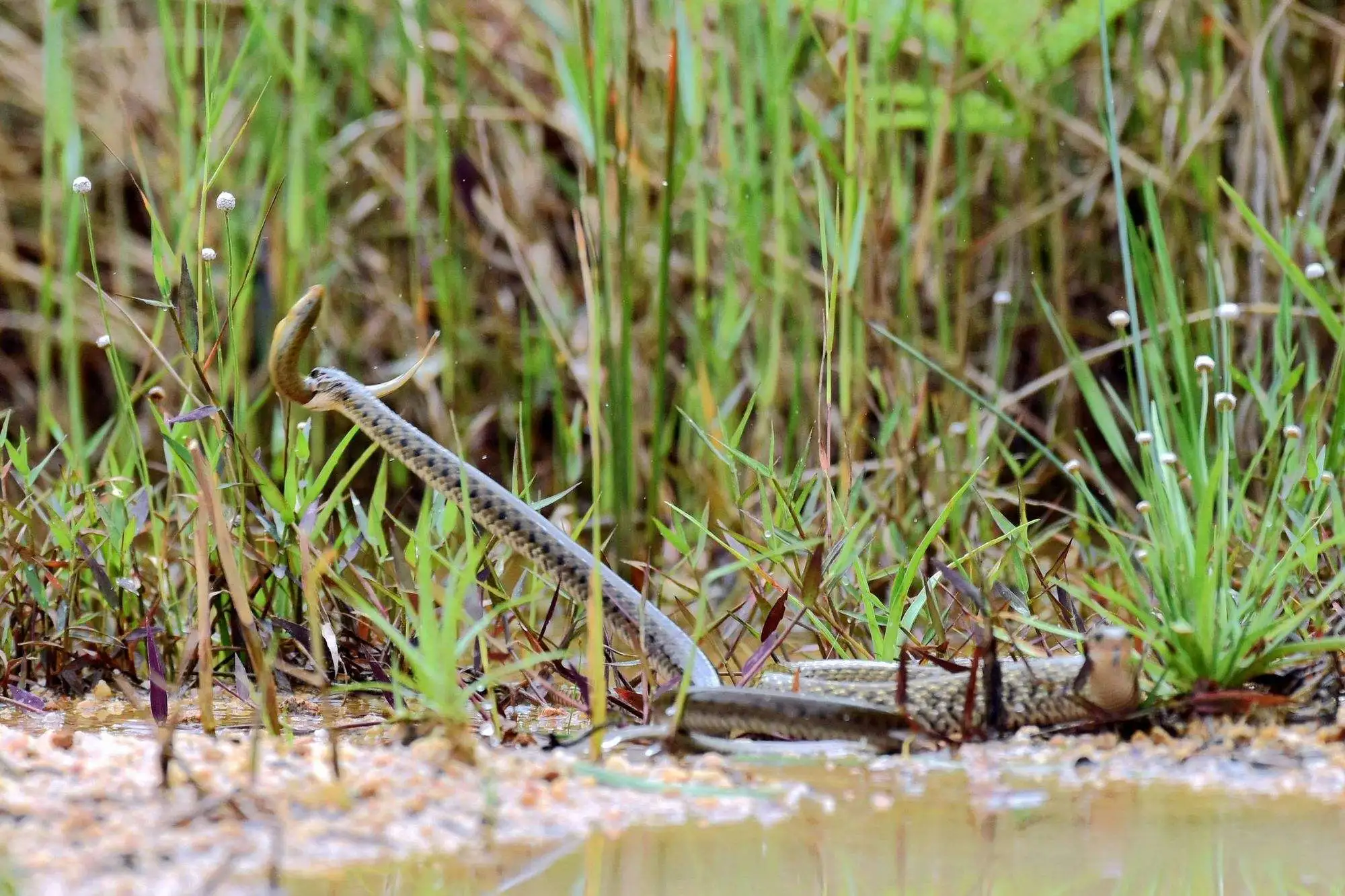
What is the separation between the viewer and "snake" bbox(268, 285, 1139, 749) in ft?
5.45

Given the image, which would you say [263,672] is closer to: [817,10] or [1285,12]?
[817,10]

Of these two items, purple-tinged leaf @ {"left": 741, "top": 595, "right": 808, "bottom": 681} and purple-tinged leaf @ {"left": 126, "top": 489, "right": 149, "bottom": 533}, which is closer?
purple-tinged leaf @ {"left": 741, "top": 595, "right": 808, "bottom": 681}

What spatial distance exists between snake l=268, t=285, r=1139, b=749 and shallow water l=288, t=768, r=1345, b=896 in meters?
0.18

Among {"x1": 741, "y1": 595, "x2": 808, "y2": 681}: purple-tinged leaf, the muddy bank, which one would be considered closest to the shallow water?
the muddy bank

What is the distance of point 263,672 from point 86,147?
12.0 ft

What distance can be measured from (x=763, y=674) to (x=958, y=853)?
0.71 m

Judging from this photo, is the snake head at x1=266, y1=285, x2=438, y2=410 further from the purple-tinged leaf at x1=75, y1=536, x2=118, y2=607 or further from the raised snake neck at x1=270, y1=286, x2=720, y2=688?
the purple-tinged leaf at x1=75, y1=536, x2=118, y2=607

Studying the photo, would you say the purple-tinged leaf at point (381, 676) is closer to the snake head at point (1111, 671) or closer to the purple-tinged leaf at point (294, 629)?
the purple-tinged leaf at point (294, 629)

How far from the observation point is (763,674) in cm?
199

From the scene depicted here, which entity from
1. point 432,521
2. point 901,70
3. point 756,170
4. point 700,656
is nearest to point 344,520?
point 432,521

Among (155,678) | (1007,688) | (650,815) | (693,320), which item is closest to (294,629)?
(155,678)

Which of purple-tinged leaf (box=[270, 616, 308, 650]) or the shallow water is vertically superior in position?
purple-tinged leaf (box=[270, 616, 308, 650])

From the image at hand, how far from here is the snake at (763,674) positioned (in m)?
1.66

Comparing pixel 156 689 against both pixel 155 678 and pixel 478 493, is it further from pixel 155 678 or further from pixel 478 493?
pixel 478 493
